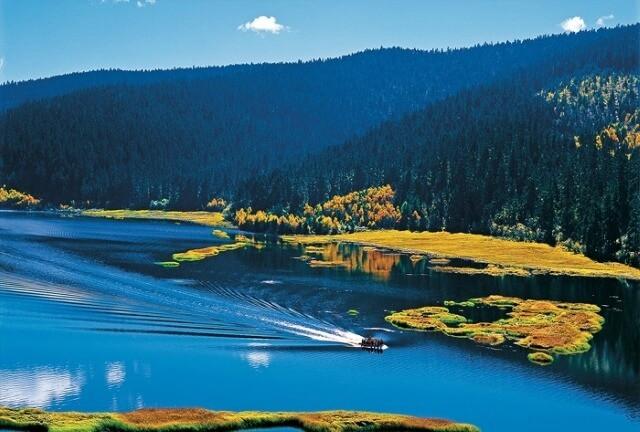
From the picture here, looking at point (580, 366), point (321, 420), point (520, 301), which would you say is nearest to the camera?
point (321, 420)

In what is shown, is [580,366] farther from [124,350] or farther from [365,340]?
[124,350]

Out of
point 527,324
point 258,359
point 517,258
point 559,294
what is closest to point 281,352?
point 258,359

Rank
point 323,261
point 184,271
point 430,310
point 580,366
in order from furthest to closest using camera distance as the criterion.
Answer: point 323,261 → point 184,271 → point 430,310 → point 580,366

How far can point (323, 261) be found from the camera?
158500 millimetres

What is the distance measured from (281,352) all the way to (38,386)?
25.0m

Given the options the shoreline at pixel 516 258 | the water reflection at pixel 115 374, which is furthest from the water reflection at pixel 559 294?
the water reflection at pixel 115 374

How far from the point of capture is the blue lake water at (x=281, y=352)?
64188 mm

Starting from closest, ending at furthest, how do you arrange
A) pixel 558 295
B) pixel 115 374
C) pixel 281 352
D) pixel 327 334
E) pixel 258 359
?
pixel 115 374, pixel 258 359, pixel 281 352, pixel 327 334, pixel 558 295

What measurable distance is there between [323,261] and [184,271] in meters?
35.9

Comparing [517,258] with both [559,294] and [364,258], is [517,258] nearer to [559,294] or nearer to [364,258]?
[364,258]

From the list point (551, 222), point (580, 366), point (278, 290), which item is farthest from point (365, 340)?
point (551, 222)

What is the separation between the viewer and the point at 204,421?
58.1m

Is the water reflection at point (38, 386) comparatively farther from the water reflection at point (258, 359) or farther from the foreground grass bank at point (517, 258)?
the foreground grass bank at point (517, 258)

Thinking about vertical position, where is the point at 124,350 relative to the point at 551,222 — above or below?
below
